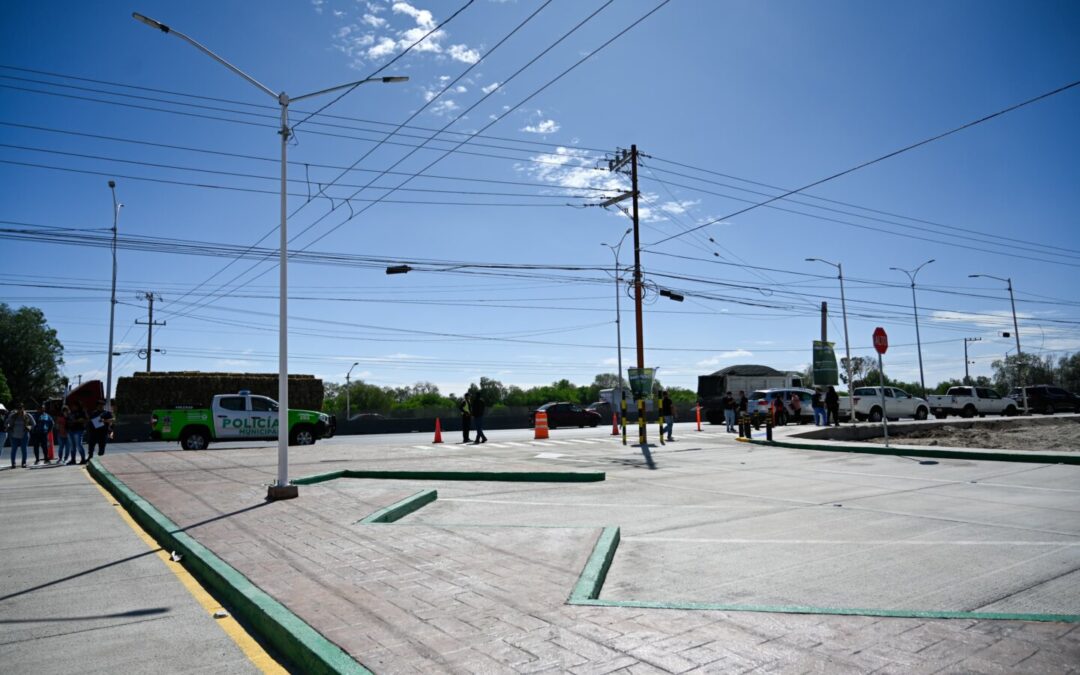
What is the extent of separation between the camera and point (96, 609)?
5.20 meters

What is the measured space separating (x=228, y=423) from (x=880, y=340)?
2022 centimetres

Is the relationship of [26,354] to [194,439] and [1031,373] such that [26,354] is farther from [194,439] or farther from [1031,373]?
[1031,373]

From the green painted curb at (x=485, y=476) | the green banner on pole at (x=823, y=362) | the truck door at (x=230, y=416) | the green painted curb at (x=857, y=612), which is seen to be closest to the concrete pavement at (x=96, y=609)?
the green painted curb at (x=857, y=612)

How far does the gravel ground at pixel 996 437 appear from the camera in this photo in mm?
20594

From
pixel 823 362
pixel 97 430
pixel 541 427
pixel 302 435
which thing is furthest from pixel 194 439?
pixel 823 362

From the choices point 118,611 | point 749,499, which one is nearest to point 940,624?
point 118,611

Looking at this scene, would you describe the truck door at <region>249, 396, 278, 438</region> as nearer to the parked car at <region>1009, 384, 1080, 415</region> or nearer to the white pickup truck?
the white pickup truck

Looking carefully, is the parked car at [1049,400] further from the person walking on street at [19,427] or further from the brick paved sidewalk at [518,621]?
the person walking on street at [19,427]

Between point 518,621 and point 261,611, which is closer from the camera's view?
point 518,621

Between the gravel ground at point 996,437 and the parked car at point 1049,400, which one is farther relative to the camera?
the parked car at point 1049,400

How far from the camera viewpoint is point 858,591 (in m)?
5.37

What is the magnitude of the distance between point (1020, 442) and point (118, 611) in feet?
80.9

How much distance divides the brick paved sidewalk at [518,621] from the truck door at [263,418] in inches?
622

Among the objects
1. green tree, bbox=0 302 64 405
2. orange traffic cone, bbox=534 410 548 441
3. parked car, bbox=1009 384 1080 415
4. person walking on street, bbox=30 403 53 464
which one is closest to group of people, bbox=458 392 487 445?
orange traffic cone, bbox=534 410 548 441
